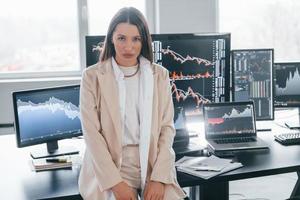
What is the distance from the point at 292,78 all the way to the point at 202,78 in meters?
0.59

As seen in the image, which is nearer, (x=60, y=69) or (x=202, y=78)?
(x=202, y=78)

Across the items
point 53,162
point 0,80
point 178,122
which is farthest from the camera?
point 0,80

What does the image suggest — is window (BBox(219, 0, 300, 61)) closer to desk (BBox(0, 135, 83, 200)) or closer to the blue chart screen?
the blue chart screen

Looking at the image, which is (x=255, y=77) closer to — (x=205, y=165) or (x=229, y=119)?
(x=229, y=119)

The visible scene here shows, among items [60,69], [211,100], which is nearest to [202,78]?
[211,100]

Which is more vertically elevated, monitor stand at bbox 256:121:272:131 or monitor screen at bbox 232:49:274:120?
monitor screen at bbox 232:49:274:120

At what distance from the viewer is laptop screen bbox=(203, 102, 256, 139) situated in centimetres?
215

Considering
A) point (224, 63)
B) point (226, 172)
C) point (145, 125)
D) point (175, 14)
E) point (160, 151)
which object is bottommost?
point (226, 172)

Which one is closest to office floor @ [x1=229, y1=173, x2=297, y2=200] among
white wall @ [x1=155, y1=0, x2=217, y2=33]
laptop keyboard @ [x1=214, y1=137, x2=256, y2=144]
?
laptop keyboard @ [x1=214, y1=137, x2=256, y2=144]

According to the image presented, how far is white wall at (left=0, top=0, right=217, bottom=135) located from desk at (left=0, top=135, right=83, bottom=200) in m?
1.70

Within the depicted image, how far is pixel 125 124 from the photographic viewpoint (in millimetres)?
1632

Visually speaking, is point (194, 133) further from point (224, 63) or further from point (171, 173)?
point (171, 173)

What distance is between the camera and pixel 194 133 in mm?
2367

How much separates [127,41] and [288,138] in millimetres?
1066
